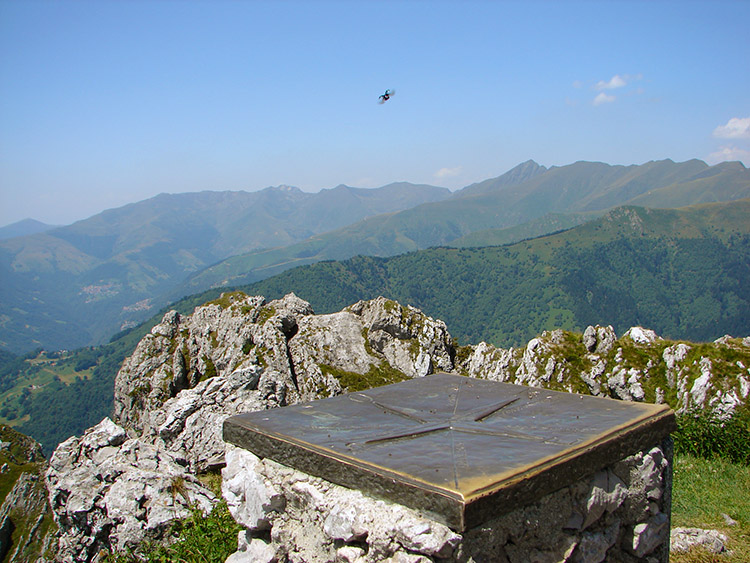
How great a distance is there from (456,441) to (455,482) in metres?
1.02

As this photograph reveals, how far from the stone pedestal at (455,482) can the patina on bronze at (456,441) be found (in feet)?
0.05

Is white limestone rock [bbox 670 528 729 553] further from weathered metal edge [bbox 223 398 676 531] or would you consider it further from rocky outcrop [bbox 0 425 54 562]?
rocky outcrop [bbox 0 425 54 562]

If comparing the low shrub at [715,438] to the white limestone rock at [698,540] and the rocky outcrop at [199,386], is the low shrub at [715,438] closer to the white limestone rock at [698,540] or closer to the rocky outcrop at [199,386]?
the white limestone rock at [698,540]

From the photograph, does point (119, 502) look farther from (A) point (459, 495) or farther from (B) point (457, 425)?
(A) point (459, 495)

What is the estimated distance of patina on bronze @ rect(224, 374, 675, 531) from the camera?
4.05 metres

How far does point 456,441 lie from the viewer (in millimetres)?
4996

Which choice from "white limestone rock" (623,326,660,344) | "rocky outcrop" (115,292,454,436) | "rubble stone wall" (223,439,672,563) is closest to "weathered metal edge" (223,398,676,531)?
"rubble stone wall" (223,439,672,563)

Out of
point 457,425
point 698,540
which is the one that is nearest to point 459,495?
point 457,425

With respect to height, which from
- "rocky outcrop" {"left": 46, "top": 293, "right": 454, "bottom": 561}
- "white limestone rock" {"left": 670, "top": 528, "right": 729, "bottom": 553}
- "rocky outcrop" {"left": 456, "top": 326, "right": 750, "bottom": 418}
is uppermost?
"rocky outcrop" {"left": 46, "top": 293, "right": 454, "bottom": 561}

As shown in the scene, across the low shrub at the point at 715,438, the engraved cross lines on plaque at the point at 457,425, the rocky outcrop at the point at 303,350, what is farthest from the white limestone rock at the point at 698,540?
the rocky outcrop at the point at 303,350

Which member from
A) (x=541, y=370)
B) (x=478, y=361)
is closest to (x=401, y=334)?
(x=478, y=361)

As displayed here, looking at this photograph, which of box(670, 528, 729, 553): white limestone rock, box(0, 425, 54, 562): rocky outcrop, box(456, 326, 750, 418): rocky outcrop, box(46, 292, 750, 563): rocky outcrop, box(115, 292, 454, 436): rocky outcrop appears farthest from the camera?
box(115, 292, 454, 436): rocky outcrop

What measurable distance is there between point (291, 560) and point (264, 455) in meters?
1.04

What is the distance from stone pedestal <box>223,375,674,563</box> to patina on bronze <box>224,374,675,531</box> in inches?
0.6
